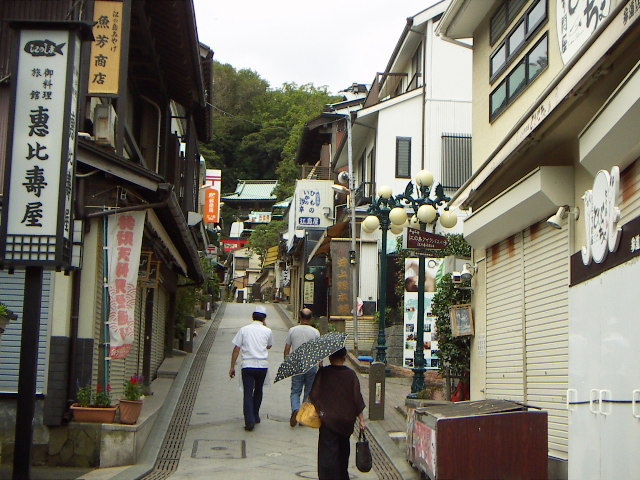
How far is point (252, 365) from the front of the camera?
44.5 feet

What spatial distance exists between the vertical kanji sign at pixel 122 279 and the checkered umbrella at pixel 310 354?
114 inches

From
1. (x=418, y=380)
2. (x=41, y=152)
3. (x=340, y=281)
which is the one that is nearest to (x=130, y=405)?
Result: (x=41, y=152)

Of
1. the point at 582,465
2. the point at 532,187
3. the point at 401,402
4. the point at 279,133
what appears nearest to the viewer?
the point at 582,465

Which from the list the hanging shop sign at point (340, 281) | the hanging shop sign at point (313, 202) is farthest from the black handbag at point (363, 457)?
the hanging shop sign at point (313, 202)

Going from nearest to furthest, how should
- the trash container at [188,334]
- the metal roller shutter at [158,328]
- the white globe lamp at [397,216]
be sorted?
the white globe lamp at [397,216] < the metal roller shutter at [158,328] < the trash container at [188,334]

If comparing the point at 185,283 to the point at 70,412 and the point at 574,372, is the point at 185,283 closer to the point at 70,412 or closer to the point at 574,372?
the point at 70,412

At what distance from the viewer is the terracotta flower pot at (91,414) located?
10484 millimetres

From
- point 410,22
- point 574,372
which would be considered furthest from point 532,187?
point 410,22

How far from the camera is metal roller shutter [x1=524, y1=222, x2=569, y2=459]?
427 inches

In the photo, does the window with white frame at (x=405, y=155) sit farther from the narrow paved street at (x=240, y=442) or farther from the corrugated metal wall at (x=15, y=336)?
the corrugated metal wall at (x=15, y=336)

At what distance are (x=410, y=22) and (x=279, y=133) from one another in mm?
40871

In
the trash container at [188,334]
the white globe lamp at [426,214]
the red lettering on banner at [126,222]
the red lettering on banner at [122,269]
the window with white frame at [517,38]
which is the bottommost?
the trash container at [188,334]

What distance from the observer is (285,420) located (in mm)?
14516

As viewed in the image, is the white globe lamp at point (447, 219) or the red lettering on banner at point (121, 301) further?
the white globe lamp at point (447, 219)
